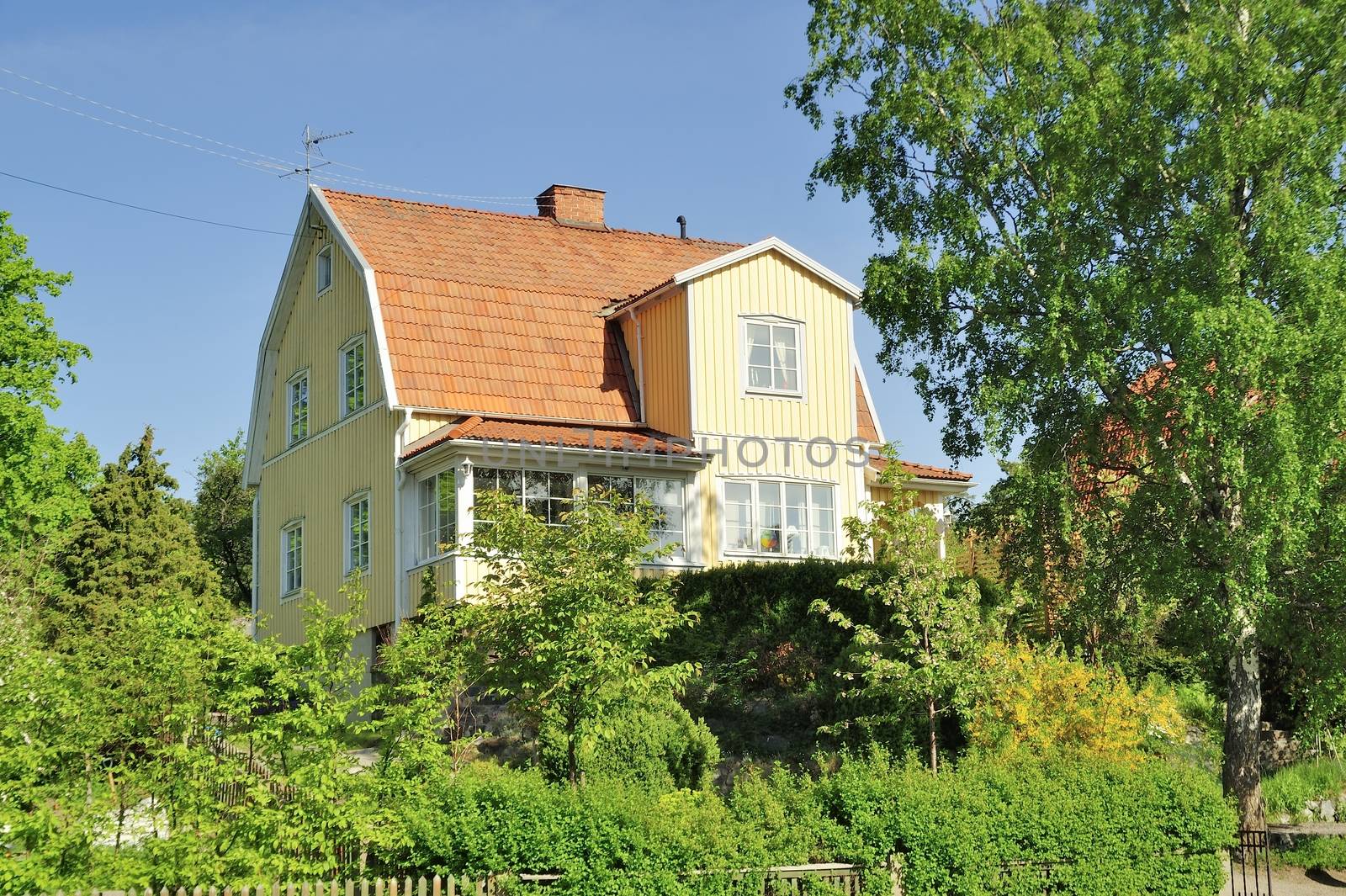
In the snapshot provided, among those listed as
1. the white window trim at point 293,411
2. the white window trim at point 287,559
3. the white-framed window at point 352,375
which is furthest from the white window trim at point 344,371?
the white window trim at point 287,559

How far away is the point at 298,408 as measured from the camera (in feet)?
95.9

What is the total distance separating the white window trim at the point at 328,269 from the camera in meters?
27.9

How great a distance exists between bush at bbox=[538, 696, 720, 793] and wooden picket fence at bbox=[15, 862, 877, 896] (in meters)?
3.07

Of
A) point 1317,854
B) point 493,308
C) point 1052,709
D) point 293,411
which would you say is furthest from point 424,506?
point 1317,854

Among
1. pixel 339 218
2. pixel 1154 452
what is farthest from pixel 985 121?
pixel 339 218

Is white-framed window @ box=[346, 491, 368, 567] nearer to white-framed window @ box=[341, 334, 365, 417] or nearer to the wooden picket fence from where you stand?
white-framed window @ box=[341, 334, 365, 417]

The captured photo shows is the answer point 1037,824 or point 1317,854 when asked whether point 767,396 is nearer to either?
point 1317,854

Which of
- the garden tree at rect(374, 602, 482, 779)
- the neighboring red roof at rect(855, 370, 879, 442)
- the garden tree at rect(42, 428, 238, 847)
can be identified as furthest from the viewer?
the neighboring red roof at rect(855, 370, 879, 442)

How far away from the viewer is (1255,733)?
18.4 meters

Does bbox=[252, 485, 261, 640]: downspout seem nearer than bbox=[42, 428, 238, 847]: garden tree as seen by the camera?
No

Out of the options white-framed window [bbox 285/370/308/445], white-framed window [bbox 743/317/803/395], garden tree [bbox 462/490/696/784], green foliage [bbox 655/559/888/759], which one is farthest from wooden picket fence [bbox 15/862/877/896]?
white-framed window [bbox 285/370/308/445]

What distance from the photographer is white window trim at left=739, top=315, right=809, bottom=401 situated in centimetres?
2630

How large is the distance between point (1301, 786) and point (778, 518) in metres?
9.84

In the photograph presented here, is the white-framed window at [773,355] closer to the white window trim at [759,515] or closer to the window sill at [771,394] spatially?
the window sill at [771,394]
